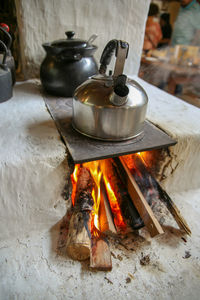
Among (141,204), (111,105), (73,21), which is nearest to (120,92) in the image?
(111,105)

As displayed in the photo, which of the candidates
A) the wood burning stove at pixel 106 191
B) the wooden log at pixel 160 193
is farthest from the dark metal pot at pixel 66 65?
the wooden log at pixel 160 193

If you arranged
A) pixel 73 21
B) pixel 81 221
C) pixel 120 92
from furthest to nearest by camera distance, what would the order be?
pixel 73 21 → pixel 81 221 → pixel 120 92

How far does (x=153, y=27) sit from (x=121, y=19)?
2.90m

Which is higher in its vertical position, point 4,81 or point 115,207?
point 4,81

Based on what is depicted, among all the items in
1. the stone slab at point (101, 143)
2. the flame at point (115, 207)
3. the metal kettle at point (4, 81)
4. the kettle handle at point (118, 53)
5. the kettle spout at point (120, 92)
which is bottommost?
the flame at point (115, 207)

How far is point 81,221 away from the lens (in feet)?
3.12

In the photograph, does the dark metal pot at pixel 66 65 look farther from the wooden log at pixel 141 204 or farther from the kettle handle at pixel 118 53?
the wooden log at pixel 141 204

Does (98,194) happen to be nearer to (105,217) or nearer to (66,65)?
(105,217)

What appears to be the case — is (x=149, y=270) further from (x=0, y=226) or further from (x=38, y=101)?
(x=38, y=101)

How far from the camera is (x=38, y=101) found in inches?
53.2

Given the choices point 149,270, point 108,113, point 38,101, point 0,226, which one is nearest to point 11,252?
point 0,226

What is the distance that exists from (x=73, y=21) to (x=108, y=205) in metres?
1.48

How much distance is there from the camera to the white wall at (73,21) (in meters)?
1.56

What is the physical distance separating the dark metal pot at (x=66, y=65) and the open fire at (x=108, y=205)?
57 cm
